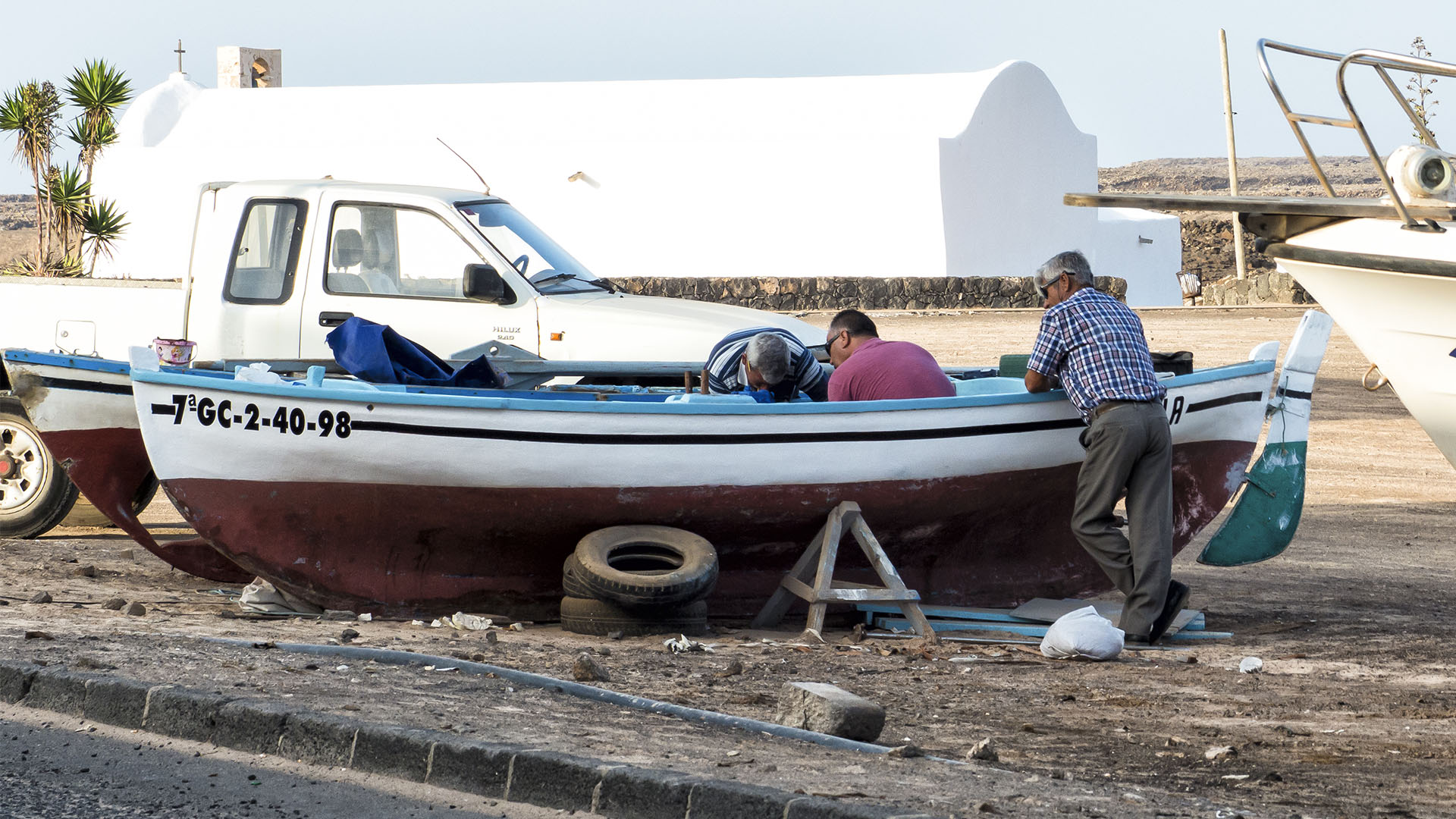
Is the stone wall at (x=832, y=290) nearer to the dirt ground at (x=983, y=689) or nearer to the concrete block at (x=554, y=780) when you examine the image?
the dirt ground at (x=983, y=689)

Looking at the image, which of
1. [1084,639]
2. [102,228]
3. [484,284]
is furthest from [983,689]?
[102,228]

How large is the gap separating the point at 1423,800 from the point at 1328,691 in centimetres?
167

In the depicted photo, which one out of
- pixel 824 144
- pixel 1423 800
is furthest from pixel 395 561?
pixel 824 144

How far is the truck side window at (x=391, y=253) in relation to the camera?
30.6 feet

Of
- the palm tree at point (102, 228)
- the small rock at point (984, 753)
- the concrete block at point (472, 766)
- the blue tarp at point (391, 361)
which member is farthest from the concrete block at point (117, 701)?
the palm tree at point (102, 228)

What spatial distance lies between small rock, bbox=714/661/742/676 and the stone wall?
16542 millimetres

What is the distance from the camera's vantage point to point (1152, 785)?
450cm

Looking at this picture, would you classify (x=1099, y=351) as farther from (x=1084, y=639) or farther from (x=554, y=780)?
(x=554, y=780)

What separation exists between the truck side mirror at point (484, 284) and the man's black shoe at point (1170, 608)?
409cm

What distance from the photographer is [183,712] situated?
489 cm

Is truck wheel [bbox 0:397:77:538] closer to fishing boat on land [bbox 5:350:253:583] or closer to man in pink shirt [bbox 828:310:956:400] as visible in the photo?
fishing boat on land [bbox 5:350:253:583]

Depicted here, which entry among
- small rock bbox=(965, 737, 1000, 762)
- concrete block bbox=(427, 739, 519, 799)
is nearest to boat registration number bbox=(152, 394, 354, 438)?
concrete block bbox=(427, 739, 519, 799)

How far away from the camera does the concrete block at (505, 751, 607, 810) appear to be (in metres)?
4.21

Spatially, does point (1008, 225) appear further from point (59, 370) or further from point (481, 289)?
point (59, 370)
